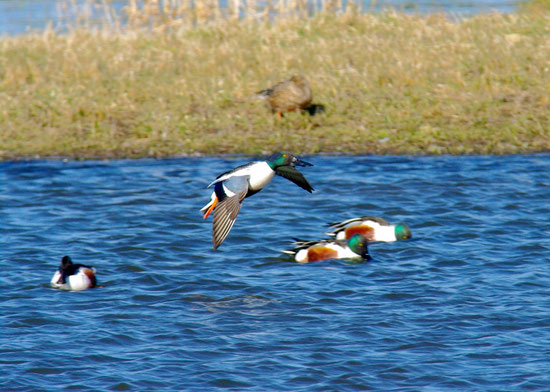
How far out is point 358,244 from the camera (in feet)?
36.4

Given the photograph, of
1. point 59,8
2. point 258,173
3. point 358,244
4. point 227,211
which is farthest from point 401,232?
point 59,8

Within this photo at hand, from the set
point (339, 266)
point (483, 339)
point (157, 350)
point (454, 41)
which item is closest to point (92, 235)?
point (339, 266)

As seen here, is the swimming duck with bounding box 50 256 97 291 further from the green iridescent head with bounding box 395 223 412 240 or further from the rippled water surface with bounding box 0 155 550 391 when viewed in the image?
the green iridescent head with bounding box 395 223 412 240

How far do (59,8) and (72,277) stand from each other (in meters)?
17.9

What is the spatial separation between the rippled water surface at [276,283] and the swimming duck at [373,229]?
0.21m

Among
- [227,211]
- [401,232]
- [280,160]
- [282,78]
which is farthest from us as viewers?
[282,78]

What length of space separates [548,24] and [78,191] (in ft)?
35.0

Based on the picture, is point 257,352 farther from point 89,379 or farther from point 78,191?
point 78,191

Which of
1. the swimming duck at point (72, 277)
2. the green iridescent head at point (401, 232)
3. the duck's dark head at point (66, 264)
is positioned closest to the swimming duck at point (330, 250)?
the green iridescent head at point (401, 232)

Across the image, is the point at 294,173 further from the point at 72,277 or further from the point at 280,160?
the point at 72,277

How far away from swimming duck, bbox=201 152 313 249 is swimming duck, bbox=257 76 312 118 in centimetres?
576

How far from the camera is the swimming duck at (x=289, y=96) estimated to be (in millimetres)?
16016

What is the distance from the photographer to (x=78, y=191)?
14.2 meters

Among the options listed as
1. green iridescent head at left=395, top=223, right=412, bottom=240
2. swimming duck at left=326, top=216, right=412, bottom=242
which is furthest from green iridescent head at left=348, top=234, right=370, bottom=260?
green iridescent head at left=395, top=223, right=412, bottom=240
